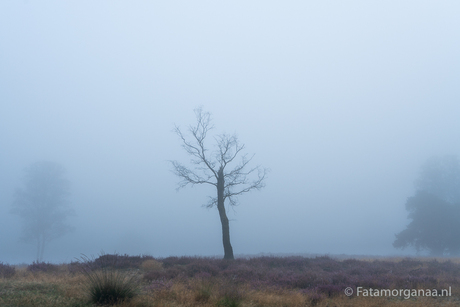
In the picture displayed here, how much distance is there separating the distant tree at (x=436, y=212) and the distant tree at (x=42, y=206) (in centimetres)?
4700

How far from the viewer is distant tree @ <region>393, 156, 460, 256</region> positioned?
34.9 metres

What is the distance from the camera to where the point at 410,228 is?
3759 cm

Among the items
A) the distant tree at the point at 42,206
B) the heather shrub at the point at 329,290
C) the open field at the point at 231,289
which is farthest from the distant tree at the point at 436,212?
the distant tree at the point at 42,206

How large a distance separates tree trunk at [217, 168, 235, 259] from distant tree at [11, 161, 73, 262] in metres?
30.9

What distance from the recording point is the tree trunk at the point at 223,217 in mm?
19828

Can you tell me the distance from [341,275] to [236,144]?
41.8ft

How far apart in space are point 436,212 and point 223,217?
30489mm

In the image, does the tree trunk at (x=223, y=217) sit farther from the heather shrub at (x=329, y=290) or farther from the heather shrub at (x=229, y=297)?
the heather shrub at (x=229, y=297)

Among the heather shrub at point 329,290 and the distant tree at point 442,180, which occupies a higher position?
the distant tree at point 442,180

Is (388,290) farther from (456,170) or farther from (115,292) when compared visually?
(456,170)

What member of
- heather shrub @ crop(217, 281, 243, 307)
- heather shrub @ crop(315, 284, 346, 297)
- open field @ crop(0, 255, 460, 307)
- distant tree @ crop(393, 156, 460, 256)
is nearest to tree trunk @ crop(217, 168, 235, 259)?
open field @ crop(0, 255, 460, 307)

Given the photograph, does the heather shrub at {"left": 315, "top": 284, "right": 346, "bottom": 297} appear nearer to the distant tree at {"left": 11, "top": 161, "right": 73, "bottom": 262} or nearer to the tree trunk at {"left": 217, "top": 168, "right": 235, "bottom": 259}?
the tree trunk at {"left": 217, "top": 168, "right": 235, "bottom": 259}

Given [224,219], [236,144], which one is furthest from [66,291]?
[236,144]

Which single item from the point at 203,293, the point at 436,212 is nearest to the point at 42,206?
the point at 203,293
